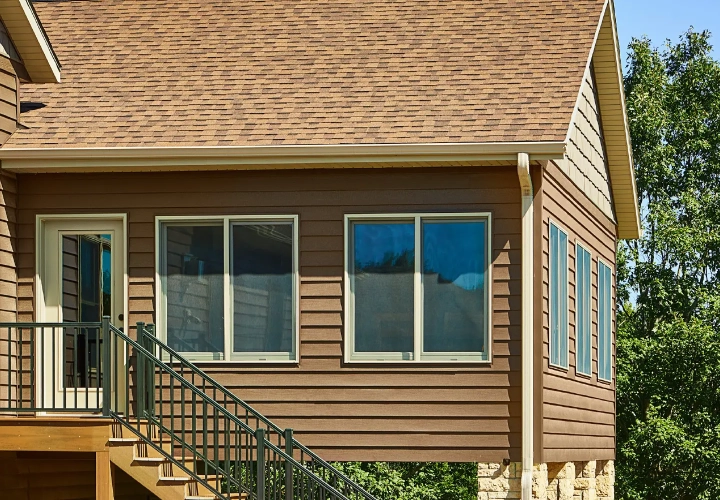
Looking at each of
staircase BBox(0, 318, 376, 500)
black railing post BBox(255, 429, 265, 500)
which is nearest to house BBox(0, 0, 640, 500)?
staircase BBox(0, 318, 376, 500)

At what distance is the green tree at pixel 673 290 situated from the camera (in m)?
27.2

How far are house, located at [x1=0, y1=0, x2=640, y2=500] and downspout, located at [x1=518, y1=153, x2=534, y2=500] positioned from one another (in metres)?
0.02

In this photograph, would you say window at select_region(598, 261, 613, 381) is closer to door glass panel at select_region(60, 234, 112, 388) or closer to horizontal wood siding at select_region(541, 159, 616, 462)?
horizontal wood siding at select_region(541, 159, 616, 462)

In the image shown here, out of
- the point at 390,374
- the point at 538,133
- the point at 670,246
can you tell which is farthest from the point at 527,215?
the point at 670,246

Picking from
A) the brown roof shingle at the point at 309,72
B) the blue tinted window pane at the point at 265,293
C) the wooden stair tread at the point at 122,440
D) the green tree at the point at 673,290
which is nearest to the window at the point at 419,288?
the blue tinted window pane at the point at 265,293

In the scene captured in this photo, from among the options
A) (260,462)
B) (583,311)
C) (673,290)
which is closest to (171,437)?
(260,462)

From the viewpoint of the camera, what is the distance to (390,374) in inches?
553

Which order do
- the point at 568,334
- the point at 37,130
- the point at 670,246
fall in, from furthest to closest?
the point at 670,246
the point at 568,334
the point at 37,130

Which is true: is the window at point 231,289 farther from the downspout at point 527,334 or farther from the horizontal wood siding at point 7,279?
the downspout at point 527,334

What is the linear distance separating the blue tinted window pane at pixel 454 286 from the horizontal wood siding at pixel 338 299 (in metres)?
0.18

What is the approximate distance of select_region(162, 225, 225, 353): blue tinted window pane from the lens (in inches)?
565

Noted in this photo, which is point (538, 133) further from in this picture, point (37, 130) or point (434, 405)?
point (37, 130)

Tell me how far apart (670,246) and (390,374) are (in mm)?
17159

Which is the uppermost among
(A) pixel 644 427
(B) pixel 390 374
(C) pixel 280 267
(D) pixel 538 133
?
(D) pixel 538 133
